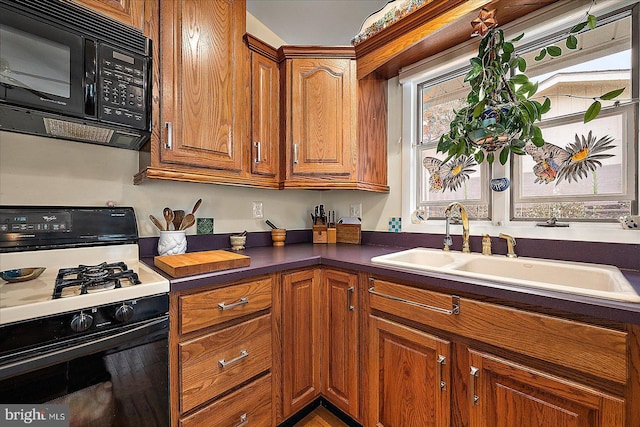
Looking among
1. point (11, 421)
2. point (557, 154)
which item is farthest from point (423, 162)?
point (11, 421)

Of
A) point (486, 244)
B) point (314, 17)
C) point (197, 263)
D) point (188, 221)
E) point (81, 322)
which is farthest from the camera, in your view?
point (314, 17)

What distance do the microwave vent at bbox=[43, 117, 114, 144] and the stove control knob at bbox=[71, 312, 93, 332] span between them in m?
0.77

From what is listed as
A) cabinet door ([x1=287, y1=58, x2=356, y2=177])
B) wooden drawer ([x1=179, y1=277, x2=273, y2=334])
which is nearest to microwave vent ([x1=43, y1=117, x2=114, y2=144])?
wooden drawer ([x1=179, y1=277, x2=273, y2=334])

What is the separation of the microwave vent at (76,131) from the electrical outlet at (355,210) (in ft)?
5.09

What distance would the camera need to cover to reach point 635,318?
0.67 metres

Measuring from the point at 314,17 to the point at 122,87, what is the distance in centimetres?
146

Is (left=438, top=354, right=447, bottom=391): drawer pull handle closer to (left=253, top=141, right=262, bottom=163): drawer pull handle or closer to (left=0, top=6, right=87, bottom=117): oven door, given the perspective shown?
(left=253, top=141, right=262, bottom=163): drawer pull handle

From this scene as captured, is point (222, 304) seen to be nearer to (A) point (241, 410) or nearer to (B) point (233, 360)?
(B) point (233, 360)

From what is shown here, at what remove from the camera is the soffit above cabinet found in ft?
4.21

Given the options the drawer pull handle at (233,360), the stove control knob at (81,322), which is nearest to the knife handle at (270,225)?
the drawer pull handle at (233,360)

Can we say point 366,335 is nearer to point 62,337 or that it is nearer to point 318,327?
point 318,327

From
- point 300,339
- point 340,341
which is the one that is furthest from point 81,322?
point 340,341

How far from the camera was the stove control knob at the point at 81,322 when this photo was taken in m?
0.78

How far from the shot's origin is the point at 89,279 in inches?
38.2
